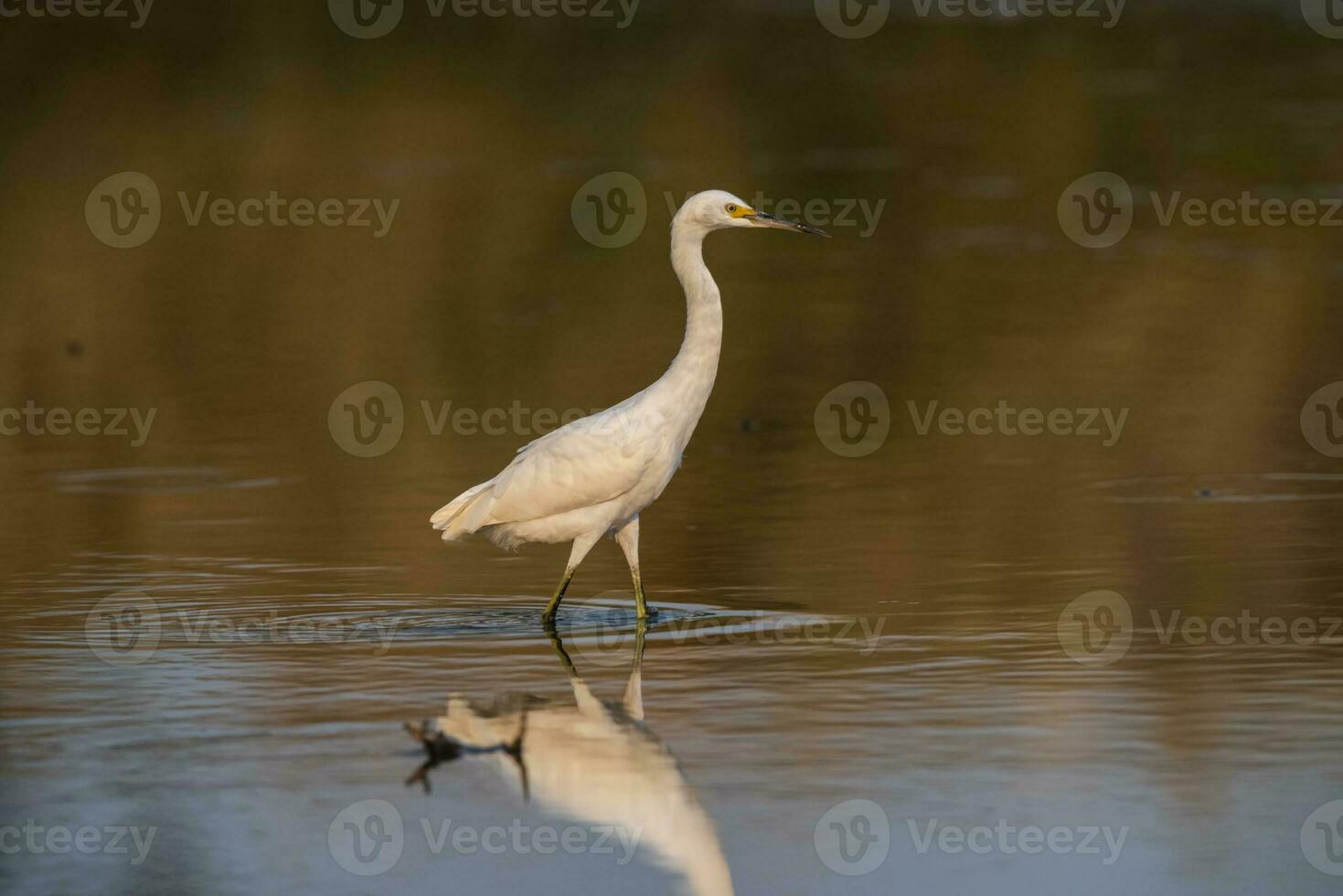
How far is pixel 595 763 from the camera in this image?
894cm

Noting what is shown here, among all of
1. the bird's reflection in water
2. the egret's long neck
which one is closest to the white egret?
the egret's long neck

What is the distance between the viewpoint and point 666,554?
44.2 ft

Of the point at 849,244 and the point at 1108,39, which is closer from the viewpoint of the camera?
the point at 849,244

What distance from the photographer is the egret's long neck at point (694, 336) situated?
1205 centimetres

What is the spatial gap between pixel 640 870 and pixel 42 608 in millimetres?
5242

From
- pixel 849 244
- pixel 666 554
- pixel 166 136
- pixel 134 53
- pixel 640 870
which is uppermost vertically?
pixel 134 53

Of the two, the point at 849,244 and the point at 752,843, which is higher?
the point at 849,244

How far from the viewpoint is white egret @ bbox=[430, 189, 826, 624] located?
1177 centimetres

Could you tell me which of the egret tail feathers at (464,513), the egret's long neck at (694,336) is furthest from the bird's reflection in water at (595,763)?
the egret's long neck at (694,336)

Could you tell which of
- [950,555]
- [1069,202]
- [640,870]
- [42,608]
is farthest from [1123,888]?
[1069,202]

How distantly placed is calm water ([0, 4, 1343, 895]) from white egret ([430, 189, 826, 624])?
1.43 ft

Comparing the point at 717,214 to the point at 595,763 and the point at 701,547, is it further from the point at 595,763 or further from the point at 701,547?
the point at 595,763

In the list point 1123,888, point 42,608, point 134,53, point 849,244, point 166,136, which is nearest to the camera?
point 1123,888

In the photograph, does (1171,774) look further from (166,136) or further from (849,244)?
(166,136)
